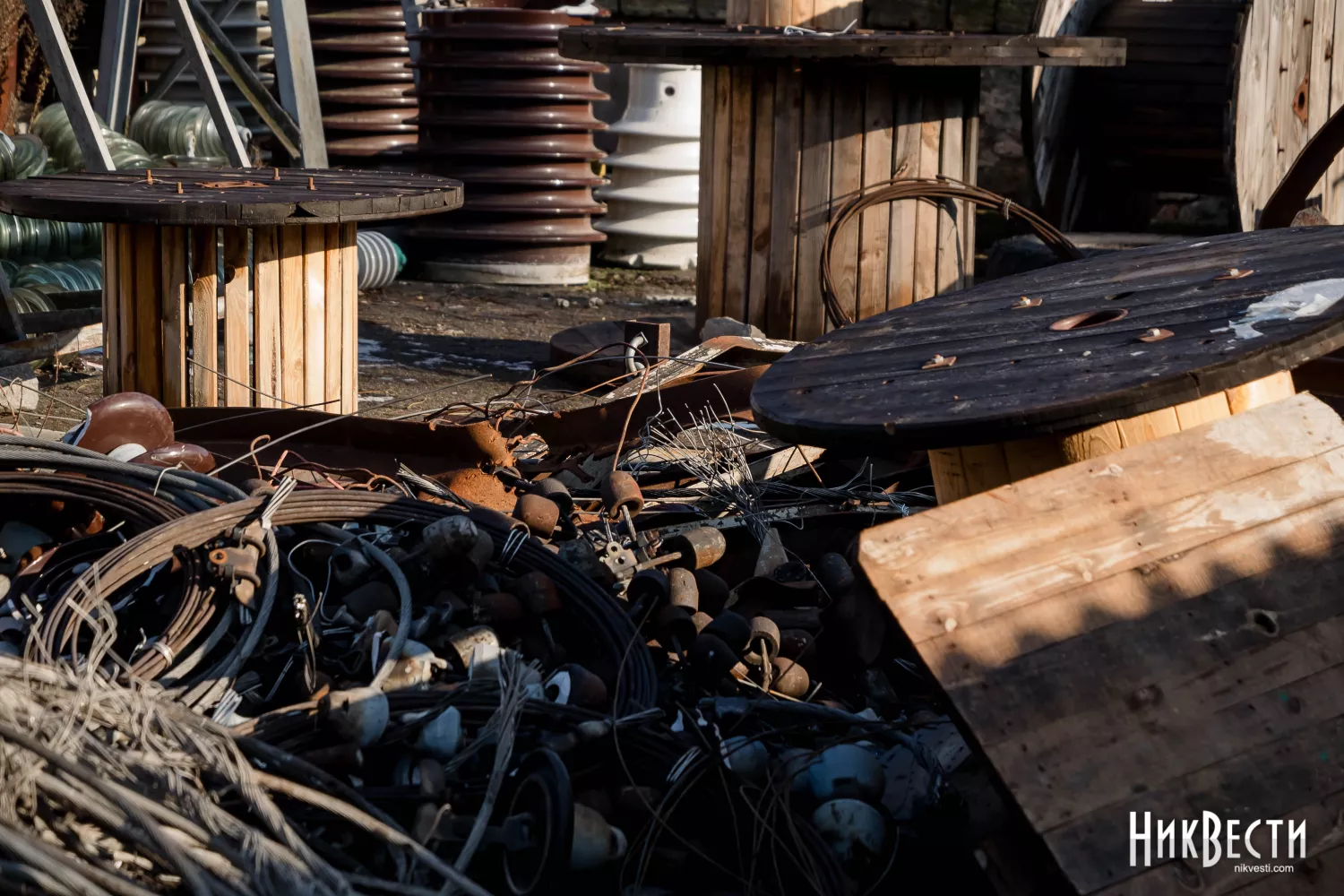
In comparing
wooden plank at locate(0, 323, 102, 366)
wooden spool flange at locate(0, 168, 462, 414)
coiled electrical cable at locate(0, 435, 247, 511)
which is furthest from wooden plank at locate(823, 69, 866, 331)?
wooden plank at locate(0, 323, 102, 366)

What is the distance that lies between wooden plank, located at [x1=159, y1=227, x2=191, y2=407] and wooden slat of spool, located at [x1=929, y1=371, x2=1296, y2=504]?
2685 mm

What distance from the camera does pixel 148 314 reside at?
15.2 feet

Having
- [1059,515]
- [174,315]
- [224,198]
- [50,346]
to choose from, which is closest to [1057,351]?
[1059,515]

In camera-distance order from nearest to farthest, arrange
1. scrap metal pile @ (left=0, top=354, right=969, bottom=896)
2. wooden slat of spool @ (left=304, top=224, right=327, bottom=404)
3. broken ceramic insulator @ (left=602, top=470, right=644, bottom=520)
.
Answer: scrap metal pile @ (left=0, top=354, right=969, bottom=896), broken ceramic insulator @ (left=602, top=470, right=644, bottom=520), wooden slat of spool @ (left=304, top=224, right=327, bottom=404)

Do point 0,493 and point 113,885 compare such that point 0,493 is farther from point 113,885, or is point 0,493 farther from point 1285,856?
point 1285,856

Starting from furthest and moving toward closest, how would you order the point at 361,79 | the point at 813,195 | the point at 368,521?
the point at 361,79 → the point at 813,195 → the point at 368,521

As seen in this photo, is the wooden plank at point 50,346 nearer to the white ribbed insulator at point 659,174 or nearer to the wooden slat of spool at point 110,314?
the wooden slat of spool at point 110,314

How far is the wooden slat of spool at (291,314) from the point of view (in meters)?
4.68

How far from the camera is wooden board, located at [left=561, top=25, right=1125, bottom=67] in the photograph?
535 centimetres

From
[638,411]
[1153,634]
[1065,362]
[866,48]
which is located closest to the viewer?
[1153,634]

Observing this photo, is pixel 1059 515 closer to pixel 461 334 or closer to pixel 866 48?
pixel 866 48

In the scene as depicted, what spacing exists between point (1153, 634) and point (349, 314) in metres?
3.33

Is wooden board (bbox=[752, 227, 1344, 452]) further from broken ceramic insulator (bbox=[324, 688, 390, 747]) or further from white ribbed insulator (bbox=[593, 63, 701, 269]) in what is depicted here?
white ribbed insulator (bbox=[593, 63, 701, 269])

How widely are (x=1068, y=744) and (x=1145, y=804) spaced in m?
0.14
